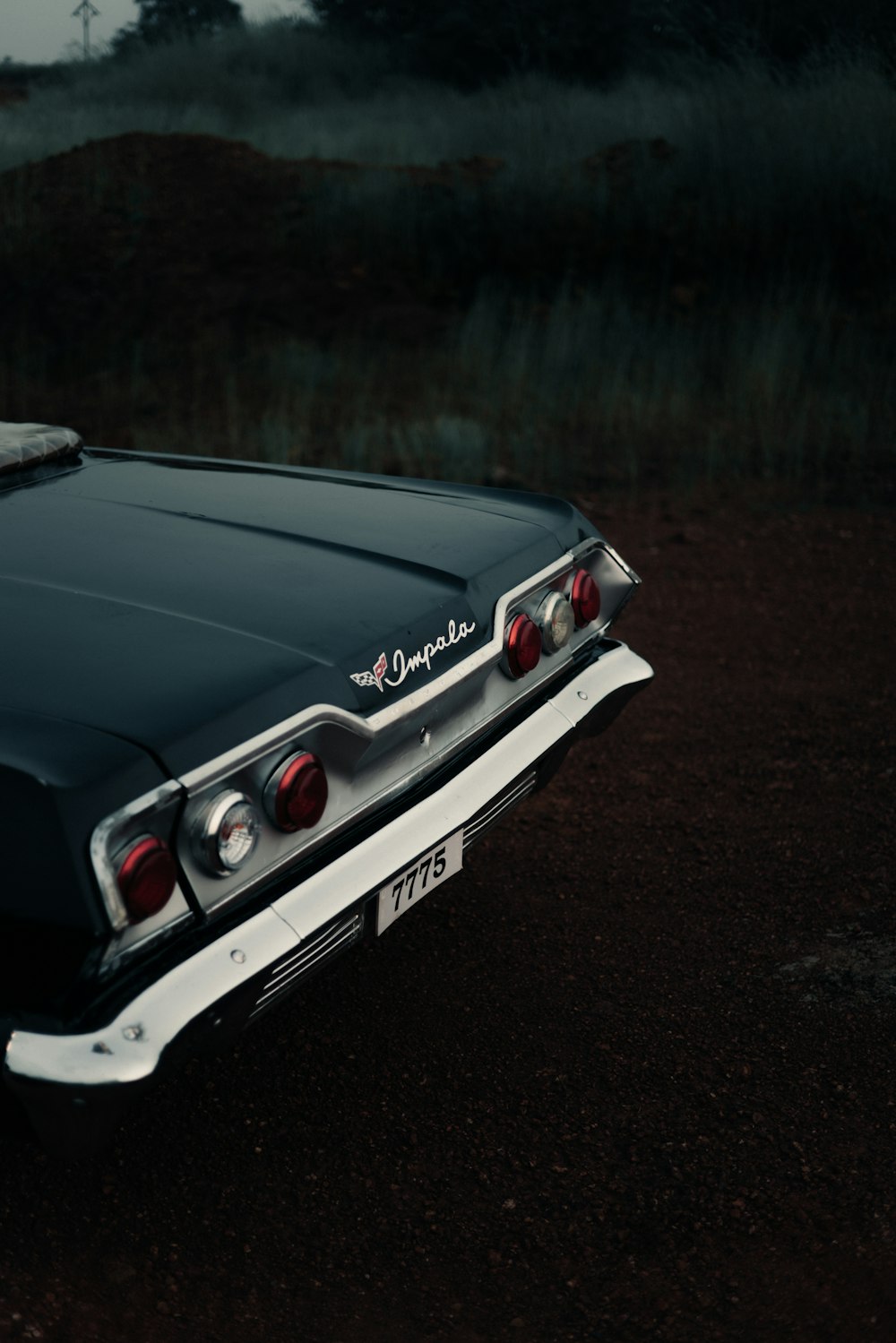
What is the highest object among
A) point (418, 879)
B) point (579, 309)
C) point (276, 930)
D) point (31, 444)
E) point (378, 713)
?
point (579, 309)

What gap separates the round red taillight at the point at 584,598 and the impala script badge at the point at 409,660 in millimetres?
493

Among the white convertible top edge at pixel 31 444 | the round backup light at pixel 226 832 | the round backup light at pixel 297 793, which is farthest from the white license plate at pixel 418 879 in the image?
the white convertible top edge at pixel 31 444

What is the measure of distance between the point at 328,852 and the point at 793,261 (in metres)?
9.46

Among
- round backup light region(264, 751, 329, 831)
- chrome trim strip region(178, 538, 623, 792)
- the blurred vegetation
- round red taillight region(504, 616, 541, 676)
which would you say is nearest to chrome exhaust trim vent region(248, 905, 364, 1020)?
round backup light region(264, 751, 329, 831)

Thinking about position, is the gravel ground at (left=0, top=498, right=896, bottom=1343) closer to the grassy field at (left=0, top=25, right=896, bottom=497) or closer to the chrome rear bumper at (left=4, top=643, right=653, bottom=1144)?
the chrome rear bumper at (left=4, top=643, right=653, bottom=1144)

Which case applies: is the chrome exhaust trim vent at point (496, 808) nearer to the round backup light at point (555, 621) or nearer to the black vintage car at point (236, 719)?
the black vintage car at point (236, 719)

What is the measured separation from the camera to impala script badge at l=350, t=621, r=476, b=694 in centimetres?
223

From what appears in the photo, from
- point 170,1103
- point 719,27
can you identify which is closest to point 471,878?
point 170,1103

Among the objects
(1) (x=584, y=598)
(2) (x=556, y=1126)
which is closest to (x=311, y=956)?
(2) (x=556, y=1126)

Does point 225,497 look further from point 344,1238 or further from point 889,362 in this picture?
point 889,362

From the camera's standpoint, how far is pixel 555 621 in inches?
110

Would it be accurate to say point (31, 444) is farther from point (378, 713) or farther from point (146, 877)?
point (146, 877)

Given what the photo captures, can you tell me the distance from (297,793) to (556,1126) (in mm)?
1029

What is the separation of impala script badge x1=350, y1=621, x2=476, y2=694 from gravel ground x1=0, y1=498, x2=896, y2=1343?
39.4 inches
